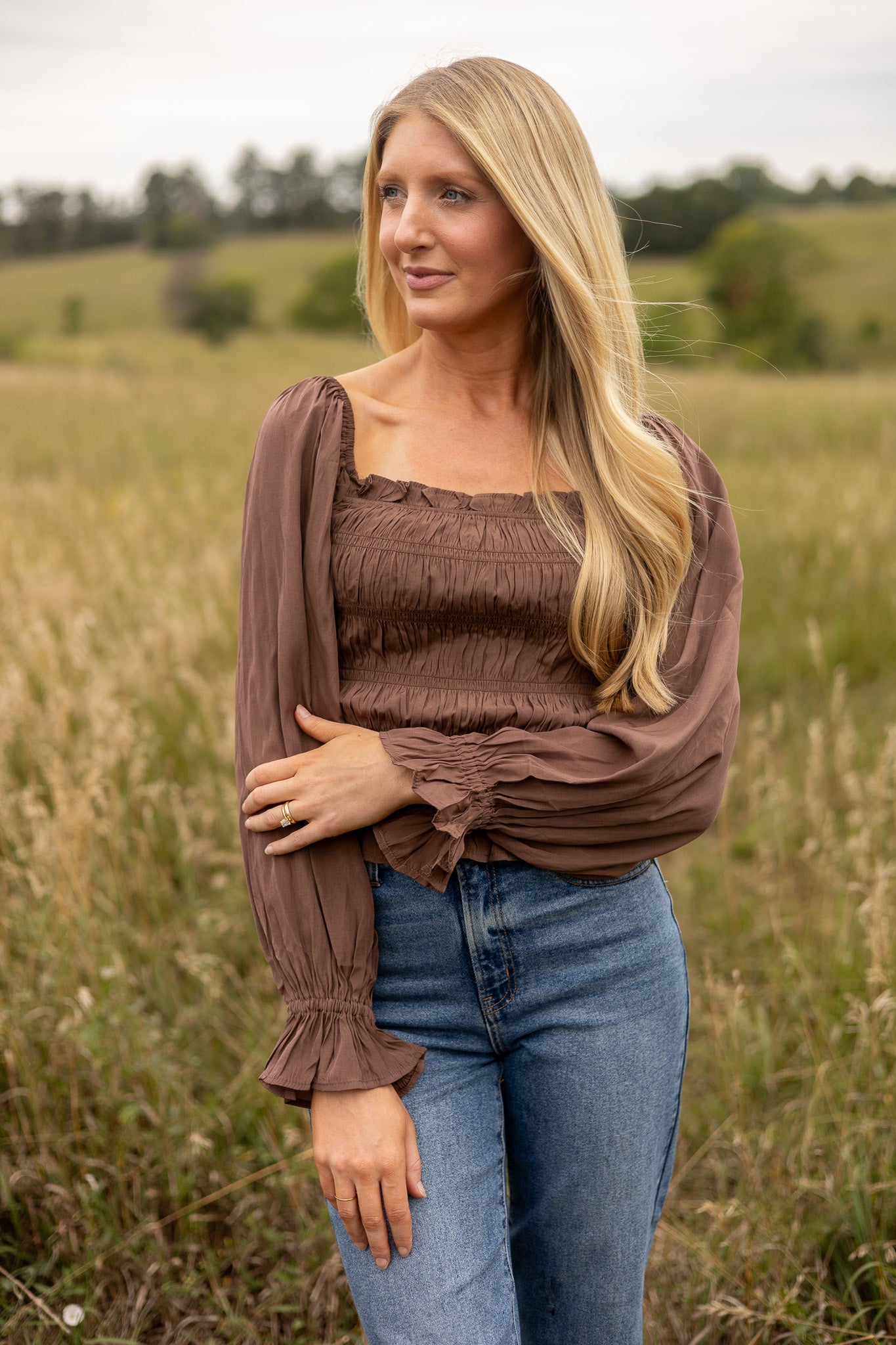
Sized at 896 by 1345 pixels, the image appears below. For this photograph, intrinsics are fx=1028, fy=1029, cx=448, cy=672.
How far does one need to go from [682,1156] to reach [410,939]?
59.8 inches

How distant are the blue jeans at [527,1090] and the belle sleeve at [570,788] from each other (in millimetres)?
52

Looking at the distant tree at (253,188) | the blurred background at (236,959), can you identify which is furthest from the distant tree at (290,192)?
the blurred background at (236,959)

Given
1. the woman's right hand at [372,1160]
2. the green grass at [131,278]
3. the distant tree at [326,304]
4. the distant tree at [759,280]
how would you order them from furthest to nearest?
the green grass at [131,278] → the distant tree at [759,280] → the distant tree at [326,304] → the woman's right hand at [372,1160]

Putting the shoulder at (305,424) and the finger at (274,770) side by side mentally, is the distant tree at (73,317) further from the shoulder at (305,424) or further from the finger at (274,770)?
the finger at (274,770)

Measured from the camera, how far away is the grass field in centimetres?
204

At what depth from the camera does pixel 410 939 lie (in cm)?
143

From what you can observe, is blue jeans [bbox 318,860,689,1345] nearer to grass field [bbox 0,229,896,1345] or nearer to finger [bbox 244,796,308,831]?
Answer: finger [bbox 244,796,308,831]

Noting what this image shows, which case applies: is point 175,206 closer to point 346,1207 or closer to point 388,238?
point 388,238

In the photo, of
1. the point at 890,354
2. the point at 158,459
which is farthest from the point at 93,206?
the point at 158,459

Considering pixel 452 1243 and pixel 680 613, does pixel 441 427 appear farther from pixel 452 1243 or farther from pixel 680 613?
pixel 452 1243

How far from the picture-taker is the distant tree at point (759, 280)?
123 ft

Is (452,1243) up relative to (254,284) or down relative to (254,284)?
down

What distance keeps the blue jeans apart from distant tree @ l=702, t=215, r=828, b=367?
37868 millimetres

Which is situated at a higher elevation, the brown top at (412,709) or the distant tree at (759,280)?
the distant tree at (759,280)
